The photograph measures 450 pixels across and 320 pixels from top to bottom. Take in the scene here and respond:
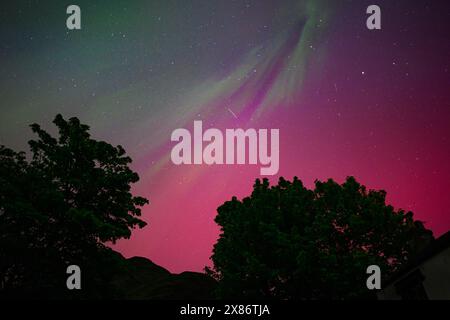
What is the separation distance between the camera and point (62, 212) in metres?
15.6

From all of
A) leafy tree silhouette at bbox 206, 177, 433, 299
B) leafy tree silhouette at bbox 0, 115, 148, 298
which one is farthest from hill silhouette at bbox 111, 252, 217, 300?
leafy tree silhouette at bbox 0, 115, 148, 298

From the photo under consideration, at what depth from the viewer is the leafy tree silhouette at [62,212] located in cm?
1467

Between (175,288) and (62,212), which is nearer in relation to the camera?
(62,212)

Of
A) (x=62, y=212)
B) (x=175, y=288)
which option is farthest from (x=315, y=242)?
(x=175, y=288)

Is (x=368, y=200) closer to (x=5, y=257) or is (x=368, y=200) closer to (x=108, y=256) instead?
(x=108, y=256)

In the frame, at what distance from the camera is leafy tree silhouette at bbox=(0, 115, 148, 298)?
14.7 m

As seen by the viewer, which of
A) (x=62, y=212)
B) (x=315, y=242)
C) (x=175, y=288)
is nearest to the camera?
(x=62, y=212)

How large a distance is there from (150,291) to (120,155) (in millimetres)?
65480

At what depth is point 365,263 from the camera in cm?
1788

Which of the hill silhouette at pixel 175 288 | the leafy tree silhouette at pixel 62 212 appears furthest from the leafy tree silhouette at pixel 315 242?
the hill silhouette at pixel 175 288

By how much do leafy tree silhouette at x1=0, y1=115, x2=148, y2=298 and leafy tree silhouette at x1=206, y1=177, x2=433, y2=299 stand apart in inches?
302

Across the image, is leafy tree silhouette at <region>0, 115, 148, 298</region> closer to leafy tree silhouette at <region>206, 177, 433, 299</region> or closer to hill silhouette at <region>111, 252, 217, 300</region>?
leafy tree silhouette at <region>206, 177, 433, 299</region>

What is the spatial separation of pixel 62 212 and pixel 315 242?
14.2 m

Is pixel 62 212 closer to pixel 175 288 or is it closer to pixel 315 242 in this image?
pixel 315 242
